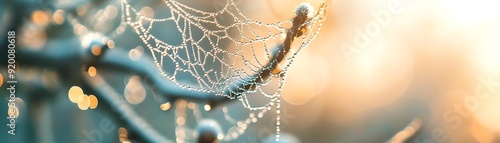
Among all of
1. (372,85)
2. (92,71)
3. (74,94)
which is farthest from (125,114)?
(372,85)

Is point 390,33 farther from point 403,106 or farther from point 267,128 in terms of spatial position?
point 267,128

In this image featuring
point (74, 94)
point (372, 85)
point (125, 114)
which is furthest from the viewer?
point (372, 85)

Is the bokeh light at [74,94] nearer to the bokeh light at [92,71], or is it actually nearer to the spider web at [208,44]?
the spider web at [208,44]

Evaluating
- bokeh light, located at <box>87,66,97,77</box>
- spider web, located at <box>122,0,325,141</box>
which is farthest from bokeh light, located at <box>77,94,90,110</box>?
bokeh light, located at <box>87,66,97,77</box>

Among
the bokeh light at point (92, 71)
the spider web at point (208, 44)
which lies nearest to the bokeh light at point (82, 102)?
the spider web at point (208, 44)

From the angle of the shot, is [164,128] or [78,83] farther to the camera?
[164,128]

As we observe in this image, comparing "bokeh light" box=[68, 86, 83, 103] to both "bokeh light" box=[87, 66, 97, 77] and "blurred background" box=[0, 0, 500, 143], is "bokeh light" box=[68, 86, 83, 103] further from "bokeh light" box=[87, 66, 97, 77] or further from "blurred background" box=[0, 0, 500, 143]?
"bokeh light" box=[87, 66, 97, 77]

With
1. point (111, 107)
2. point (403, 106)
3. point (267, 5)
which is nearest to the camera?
point (111, 107)

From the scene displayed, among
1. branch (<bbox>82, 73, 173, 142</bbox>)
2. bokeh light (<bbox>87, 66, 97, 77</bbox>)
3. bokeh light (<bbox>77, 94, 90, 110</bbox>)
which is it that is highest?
bokeh light (<bbox>77, 94, 90, 110</bbox>)

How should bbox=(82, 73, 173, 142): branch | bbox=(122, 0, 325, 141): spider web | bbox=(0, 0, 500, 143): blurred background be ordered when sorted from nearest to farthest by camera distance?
bbox=(82, 73, 173, 142): branch
bbox=(122, 0, 325, 141): spider web
bbox=(0, 0, 500, 143): blurred background

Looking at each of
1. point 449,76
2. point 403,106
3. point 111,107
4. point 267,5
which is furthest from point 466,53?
point 111,107

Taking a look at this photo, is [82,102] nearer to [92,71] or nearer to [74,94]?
[74,94]
